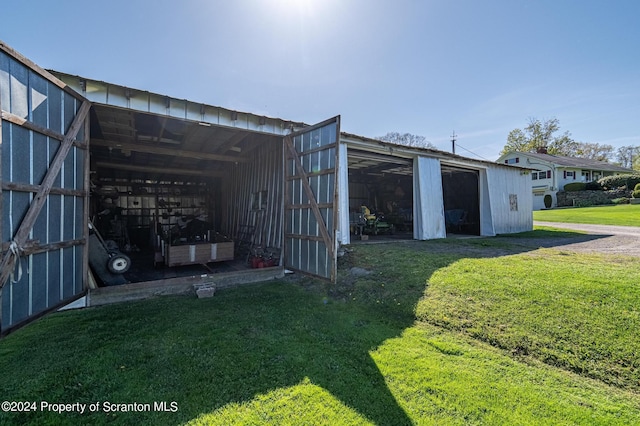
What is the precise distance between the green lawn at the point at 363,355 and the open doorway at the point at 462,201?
7.97 meters

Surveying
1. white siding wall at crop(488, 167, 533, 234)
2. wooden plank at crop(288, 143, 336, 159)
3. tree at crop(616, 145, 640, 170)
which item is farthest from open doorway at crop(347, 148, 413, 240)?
tree at crop(616, 145, 640, 170)

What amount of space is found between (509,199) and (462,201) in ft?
6.43

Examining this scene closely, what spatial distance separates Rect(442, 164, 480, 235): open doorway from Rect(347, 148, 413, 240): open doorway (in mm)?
1867

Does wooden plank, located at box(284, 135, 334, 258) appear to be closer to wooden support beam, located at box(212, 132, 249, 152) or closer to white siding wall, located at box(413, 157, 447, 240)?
wooden support beam, located at box(212, 132, 249, 152)

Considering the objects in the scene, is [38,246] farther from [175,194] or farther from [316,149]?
[175,194]

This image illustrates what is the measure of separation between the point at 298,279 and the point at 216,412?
3.92m

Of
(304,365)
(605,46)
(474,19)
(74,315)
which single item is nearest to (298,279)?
(304,365)

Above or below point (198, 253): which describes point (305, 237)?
above

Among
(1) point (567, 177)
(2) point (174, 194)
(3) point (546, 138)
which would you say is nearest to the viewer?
(2) point (174, 194)

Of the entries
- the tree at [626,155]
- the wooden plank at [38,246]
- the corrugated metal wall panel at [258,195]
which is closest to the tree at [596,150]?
the tree at [626,155]

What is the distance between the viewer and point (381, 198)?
55.2ft

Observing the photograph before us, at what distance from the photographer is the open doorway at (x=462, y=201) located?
12.7m

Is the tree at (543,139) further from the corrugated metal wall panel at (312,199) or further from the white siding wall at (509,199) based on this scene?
the corrugated metal wall panel at (312,199)

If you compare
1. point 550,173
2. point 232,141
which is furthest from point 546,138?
point 232,141
